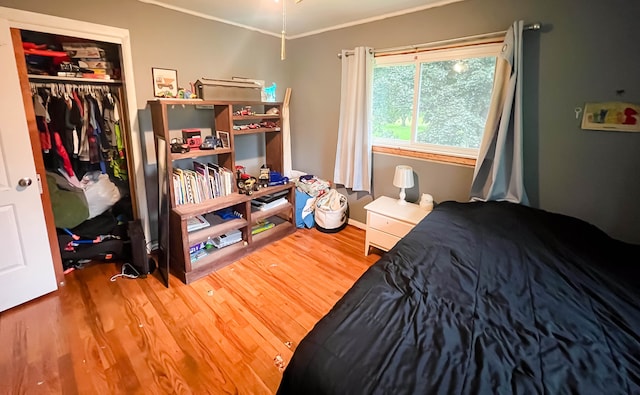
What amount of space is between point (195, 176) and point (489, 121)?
242 centimetres

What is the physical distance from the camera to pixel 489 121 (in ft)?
7.62

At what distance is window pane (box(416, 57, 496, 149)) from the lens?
2.50m

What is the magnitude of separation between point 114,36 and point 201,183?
131 centimetres

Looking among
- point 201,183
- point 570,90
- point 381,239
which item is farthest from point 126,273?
point 570,90

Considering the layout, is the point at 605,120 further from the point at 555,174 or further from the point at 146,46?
the point at 146,46

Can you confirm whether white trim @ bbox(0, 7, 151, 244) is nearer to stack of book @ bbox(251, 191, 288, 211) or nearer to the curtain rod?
stack of book @ bbox(251, 191, 288, 211)

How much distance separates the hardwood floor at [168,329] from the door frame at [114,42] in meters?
0.48

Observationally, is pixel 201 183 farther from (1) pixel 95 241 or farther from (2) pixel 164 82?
(1) pixel 95 241

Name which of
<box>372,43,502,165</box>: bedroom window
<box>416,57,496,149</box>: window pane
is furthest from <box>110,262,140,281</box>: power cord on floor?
<box>416,57,496,149</box>: window pane

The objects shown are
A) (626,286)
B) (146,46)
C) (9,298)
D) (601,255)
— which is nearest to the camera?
(626,286)

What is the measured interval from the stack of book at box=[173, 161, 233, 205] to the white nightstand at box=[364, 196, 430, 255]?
1.37 metres

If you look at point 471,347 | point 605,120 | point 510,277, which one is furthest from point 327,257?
point 605,120

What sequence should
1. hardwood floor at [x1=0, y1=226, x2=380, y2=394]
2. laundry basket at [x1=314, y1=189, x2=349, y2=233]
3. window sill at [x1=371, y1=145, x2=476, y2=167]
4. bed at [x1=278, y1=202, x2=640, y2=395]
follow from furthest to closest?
laundry basket at [x1=314, y1=189, x2=349, y2=233] < window sill at [x1=371, y1=145, x2=476, y2=167] < hardwood floor at [x1=0, y1=226, x2=380, y2=394] < bed at [x1=278, y1=202, x2=640, y2=395]

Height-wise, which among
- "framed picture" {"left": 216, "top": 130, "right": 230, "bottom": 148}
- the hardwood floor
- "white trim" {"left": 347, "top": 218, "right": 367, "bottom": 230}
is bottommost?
the hardwood floor
